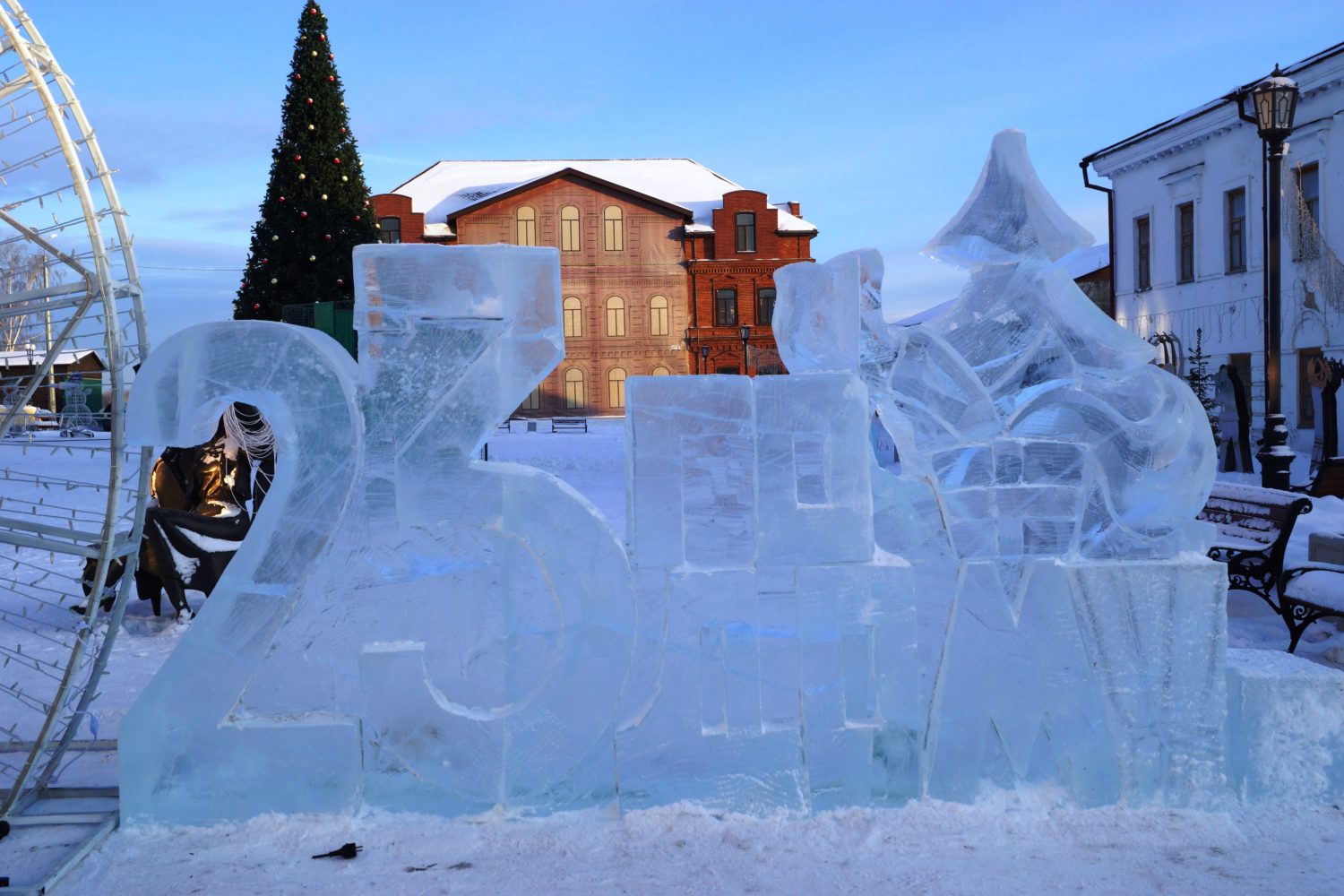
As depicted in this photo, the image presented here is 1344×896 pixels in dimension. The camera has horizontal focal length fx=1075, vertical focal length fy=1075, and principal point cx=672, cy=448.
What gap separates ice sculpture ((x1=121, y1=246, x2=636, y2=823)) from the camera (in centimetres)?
329

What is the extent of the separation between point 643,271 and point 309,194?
2302 cm

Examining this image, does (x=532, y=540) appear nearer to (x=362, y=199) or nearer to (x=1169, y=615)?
(x=1169, y=615)

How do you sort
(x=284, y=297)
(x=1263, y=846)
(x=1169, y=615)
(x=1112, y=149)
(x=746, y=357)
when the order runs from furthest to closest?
(x=746, y=357) < (x=1112, y=149) < (x=284, y=297) < (x=1169, y=615) < (x=1263, y=846)

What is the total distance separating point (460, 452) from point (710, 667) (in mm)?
1034

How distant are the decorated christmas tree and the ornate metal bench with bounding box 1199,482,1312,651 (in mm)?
12830

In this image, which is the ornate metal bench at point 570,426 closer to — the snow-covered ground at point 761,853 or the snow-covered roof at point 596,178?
the snow-covered roof at point 596,178

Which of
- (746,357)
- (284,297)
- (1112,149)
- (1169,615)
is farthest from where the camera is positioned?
(746,357)

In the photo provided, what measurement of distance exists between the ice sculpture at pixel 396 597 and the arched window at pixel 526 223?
114ft

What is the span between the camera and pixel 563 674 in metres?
3.34

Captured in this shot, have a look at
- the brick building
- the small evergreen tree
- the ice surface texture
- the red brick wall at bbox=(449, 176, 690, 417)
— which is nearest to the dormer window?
the brick building

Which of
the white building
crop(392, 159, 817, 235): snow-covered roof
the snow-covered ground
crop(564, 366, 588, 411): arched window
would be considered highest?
crop(392, 159, 817, 235): snow-covered roof

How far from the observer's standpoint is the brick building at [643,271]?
3791 centimetres

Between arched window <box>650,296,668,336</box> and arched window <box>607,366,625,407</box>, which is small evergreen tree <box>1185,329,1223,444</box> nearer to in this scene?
arched window <box>650,296,668,336</box>

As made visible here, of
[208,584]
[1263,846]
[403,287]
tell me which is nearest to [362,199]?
[208,584]
